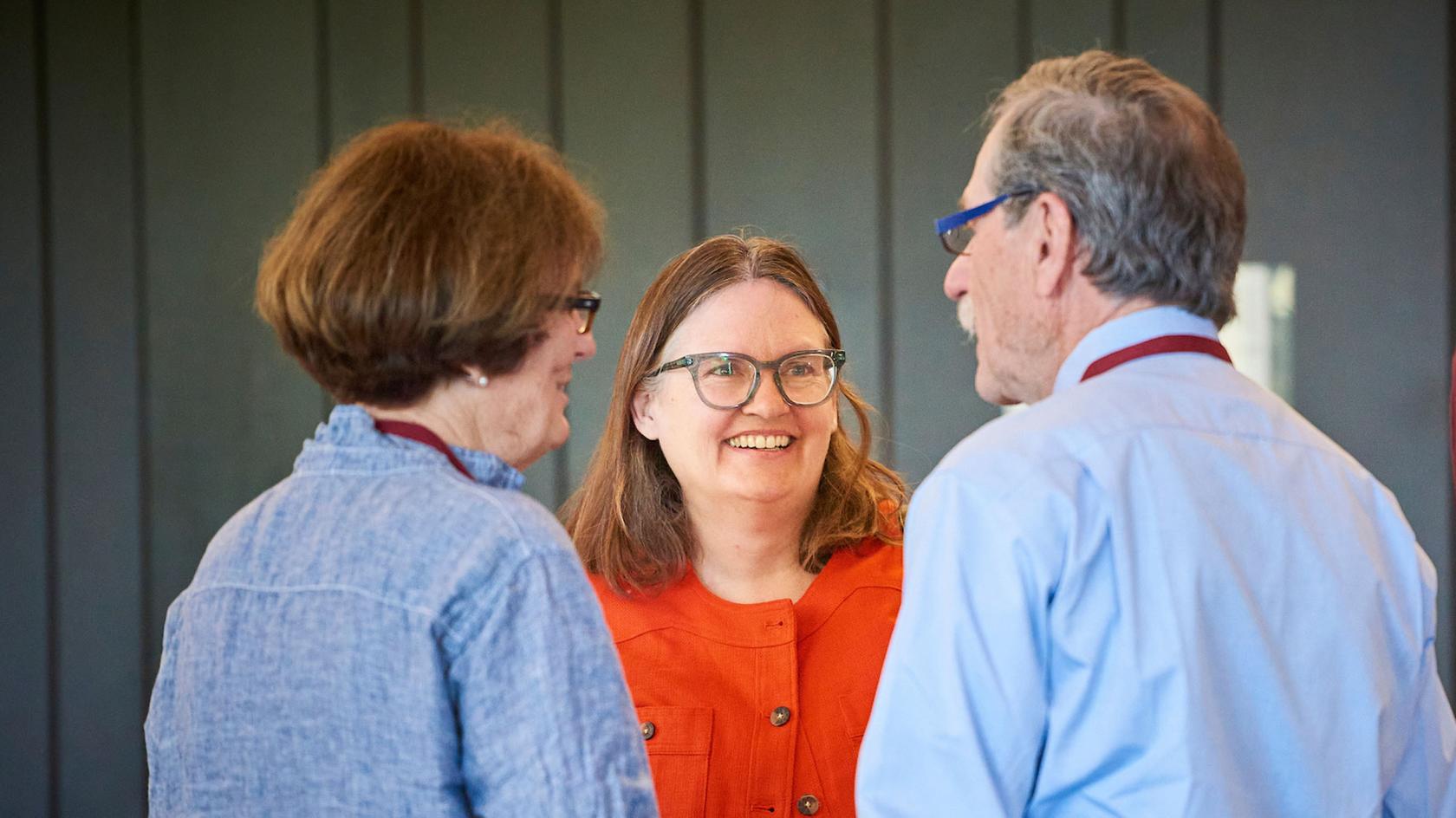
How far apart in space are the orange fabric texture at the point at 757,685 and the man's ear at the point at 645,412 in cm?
25

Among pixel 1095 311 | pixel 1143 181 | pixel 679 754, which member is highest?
pixel 1143 181

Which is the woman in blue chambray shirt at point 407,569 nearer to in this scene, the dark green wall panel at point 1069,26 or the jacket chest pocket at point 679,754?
the jacket chest pocket at point 679,754

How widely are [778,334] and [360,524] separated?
0.94 meters

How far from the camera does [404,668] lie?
104 cm

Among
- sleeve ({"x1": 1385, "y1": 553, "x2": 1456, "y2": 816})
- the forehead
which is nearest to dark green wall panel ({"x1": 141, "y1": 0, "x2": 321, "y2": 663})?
the forehead

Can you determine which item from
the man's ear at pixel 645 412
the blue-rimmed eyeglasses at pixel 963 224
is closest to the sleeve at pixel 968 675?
the blue-rimmed eyeglasses at pixel 963 224

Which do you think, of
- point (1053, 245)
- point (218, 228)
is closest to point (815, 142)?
point (218, 228)

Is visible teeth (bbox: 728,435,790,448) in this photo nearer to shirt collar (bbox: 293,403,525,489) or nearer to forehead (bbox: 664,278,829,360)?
forehead (bbox: 664,278,829,360)

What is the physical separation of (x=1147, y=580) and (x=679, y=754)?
837 millimetres

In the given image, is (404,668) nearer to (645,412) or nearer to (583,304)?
(583,304)

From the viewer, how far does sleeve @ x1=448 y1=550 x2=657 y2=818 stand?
41.1 inches

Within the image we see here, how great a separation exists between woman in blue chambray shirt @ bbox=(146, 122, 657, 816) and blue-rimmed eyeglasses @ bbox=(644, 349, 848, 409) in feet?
2.31

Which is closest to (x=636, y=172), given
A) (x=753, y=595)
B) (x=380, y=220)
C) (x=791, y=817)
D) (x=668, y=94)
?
(x=668, y=94)

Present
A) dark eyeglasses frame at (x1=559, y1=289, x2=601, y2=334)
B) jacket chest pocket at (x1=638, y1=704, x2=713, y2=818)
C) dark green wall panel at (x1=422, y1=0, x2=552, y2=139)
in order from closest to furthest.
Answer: dark eyeglasses frame at (x1=559, y1=289, x2=601, y2=334)
jacket chest pocket at (x1=638, y1=704, x2=713, y2=818)
dark green wall panel at (x1=422, y1=0, x2=552, y2=139)
